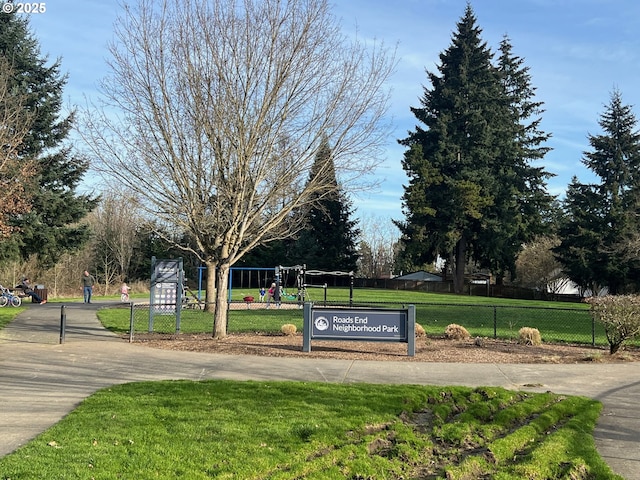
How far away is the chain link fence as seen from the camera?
16.4 metres

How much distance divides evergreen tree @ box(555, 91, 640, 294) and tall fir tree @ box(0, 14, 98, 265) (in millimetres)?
38342

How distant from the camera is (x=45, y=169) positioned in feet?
105

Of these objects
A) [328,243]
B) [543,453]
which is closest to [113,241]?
[328,243]

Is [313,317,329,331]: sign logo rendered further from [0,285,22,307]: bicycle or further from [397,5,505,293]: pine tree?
[397,5,505,293]: pine tree

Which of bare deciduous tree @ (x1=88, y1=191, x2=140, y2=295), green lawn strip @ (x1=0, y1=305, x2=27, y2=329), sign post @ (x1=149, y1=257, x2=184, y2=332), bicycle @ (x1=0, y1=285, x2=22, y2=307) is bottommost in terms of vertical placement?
green lawn strip @ (x1=0, y1=305, x2=27, y2=329)

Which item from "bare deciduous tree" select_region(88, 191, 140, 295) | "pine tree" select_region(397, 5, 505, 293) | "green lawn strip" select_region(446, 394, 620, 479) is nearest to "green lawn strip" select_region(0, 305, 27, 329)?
"green lawn strip" select_region(446, 394, 620, 479)

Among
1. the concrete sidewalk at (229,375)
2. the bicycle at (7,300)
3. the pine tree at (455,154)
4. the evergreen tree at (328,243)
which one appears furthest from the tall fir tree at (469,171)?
the concrete sidewalk at (229,375)

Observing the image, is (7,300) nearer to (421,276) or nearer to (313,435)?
(313,435)

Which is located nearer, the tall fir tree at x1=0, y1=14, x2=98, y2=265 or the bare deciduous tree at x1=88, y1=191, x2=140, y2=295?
the tall fir tree at x1=0, y1=14, x2=98, y2=265

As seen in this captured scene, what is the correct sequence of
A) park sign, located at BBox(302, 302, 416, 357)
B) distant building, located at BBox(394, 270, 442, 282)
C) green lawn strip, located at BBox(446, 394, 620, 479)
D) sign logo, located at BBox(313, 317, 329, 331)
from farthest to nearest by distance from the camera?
1. distant building, located at BBox(394, 270, 442, 282)
2. sign logo, located at BBox(313, 317, 329, 331)
3. park sign, located at BBox(302, 302, 416, 357)
4. green lawn strip, located at BBox(446, 394, 620, 479)

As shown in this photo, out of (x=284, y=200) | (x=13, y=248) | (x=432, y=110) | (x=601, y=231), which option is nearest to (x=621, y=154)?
(x=601, y=231)

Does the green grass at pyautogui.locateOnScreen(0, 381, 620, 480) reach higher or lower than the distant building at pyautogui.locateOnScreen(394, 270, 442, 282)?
lower

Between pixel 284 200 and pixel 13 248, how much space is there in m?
21.5

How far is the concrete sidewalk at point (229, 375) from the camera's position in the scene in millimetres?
6625
